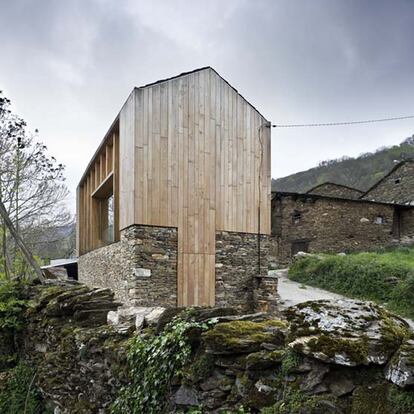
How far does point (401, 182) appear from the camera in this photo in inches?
730

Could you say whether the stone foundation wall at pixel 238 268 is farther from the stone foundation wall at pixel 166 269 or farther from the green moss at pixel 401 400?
the green moss at pixel 401 400

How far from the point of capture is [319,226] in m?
15.9

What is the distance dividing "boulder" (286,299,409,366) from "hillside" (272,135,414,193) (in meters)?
26.0

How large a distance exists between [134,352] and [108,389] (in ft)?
2.51

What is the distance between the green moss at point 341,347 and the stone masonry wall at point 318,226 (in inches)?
561

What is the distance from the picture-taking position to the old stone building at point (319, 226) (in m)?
15.8

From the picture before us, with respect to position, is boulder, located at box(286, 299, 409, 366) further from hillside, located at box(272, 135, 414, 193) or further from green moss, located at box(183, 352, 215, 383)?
hillside, located at box(272, 135, 414, 193)

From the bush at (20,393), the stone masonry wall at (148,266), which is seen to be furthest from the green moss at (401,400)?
the stone masonry wall at (148,266)

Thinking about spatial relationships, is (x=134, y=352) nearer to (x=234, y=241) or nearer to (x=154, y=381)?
(x=154, y=381)

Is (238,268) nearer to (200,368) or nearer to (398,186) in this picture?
(200,368)

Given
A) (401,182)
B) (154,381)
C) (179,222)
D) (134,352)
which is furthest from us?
(401,182)

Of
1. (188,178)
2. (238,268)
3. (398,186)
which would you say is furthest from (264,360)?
(398,186)

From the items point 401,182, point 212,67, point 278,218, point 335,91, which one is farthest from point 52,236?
point 401,182

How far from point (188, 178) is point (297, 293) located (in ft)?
15.5
